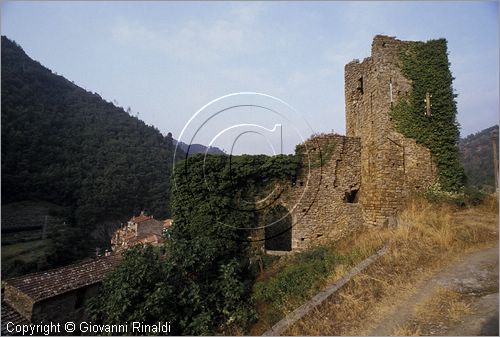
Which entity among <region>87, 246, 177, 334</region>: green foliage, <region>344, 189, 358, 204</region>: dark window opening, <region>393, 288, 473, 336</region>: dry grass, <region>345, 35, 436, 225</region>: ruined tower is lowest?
<region>87, 246, 177, 334</region>: green foliage

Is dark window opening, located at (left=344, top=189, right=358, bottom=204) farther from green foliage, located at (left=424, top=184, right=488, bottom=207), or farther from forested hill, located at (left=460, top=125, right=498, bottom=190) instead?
forested hill, located at (left=460, top=125, right=498, bottom=190)

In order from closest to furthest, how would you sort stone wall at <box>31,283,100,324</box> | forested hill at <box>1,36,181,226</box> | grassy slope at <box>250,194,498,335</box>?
grassy slope at <box>250,194,498,335</box> → stone wall at <box>31,283,100,324</box> → forested hill at <box>1,36,181,226</box>

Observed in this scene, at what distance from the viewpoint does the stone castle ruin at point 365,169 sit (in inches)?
389

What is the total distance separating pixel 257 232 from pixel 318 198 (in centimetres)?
258

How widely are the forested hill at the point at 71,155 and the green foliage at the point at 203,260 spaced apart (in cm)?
3308

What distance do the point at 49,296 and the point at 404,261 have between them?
1211cm

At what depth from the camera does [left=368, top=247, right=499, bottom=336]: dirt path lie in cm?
450

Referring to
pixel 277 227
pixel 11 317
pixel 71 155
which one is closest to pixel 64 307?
pixel 11 317

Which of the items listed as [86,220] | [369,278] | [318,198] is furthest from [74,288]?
[86,220]

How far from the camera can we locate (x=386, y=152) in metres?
9.93

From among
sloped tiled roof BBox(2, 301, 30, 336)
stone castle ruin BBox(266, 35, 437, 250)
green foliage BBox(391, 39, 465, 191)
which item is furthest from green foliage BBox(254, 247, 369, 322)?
sloped tiled roof BBox(2, 301, 30, 336)

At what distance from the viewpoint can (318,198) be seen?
10.7 metres

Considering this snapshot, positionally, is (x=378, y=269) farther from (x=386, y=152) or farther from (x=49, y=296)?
(x=49, y=296)

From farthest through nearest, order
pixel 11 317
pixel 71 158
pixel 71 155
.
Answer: pixel 71 155
pixel 71 158
pixel 11 317
